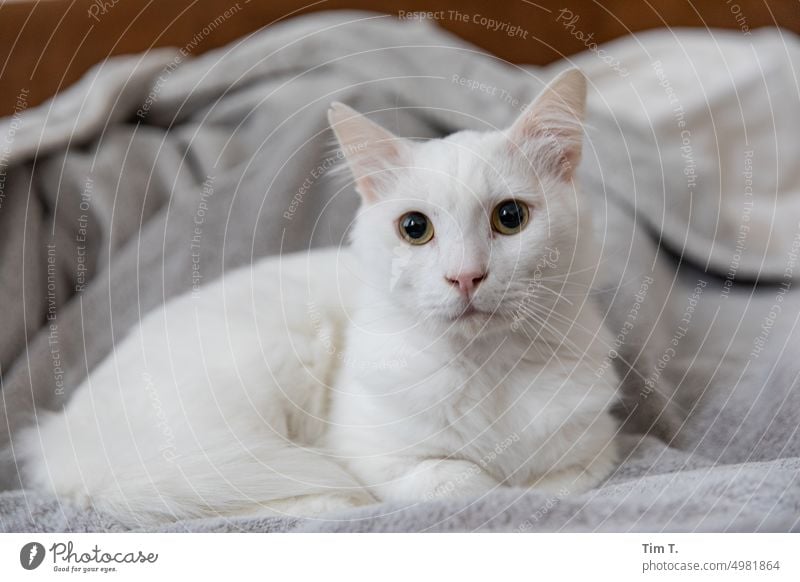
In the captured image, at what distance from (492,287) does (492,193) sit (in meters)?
0.10

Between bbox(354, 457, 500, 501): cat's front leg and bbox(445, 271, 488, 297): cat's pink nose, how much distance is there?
19cm

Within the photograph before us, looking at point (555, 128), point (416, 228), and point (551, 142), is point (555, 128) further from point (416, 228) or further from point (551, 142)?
point (416, 228)

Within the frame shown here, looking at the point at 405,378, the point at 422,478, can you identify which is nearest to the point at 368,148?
the point at 405,378

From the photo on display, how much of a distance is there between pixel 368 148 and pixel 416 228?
4.2 inches

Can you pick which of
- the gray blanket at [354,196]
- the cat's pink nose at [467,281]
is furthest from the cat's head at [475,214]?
the gray blanket at [354,196]

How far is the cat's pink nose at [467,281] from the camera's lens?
0.68 meters

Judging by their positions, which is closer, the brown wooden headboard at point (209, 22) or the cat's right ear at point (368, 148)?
the cat's right ear at point (368, 148)

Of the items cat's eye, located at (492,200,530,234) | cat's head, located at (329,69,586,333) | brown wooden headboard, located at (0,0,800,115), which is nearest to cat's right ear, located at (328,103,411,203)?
cat's head, located at (329,69,586,333)

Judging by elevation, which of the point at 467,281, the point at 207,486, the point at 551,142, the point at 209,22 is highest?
the point at 209,22

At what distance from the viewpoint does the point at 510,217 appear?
72 cm

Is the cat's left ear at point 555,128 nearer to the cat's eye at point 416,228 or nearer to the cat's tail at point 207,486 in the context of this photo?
the cat's eye at point 416,228

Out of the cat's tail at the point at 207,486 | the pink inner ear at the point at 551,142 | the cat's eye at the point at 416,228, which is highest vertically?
the pink inner ear at the point at 551,142

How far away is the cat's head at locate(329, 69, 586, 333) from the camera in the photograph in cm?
69

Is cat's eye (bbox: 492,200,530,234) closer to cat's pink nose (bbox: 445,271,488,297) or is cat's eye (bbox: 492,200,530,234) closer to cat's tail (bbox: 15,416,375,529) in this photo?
cat's pink nose (bbox: 445,271,488,297)
